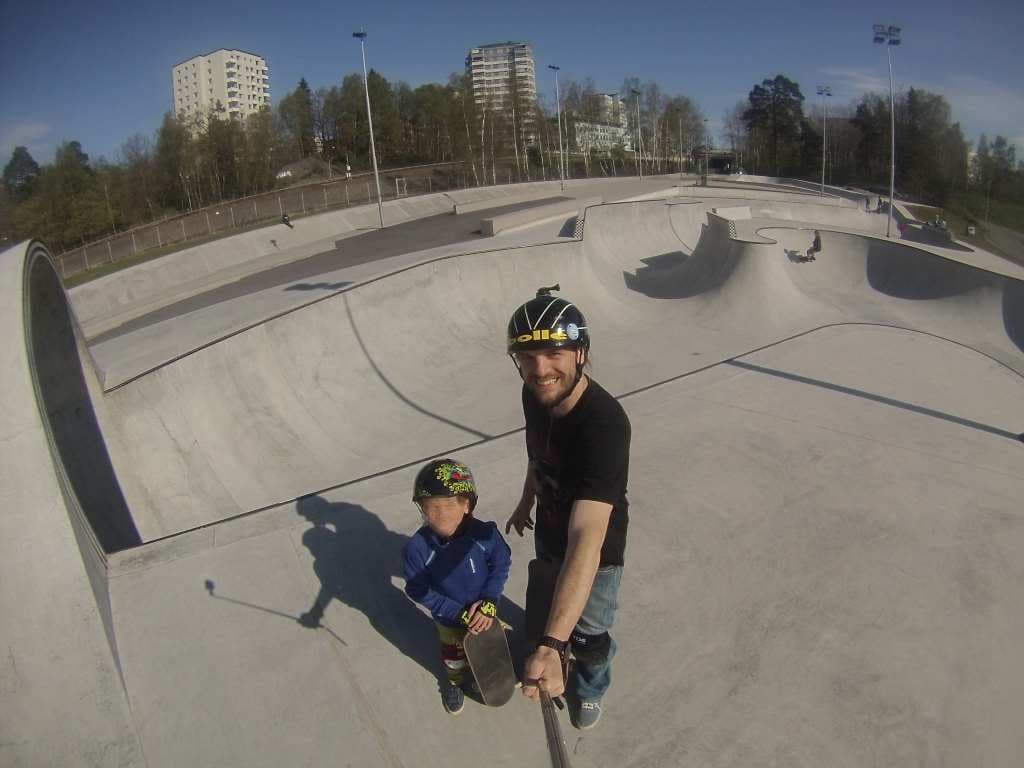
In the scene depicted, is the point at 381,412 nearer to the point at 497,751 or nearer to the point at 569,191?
the point at 497,751

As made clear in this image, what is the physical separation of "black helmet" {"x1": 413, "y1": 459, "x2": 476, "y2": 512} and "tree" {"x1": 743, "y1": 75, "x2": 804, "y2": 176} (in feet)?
267

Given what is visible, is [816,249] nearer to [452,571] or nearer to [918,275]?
[918,275]

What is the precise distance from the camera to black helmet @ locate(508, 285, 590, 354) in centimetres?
190

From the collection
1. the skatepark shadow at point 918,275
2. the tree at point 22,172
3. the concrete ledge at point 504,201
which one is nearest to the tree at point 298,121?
the tree at point 22,172

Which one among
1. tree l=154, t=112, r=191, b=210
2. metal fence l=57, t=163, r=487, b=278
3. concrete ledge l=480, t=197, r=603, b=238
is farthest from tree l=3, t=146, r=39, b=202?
concrete ledge l=480, t=197, r=603, b=238

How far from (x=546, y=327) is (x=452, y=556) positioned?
40.8 inches

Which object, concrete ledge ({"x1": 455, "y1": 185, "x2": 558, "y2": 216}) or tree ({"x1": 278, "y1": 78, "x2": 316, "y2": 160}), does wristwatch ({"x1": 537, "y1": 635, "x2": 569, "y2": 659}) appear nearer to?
concrete ledge ({"x1": 455, "y1": 185, "x2": 558, "y2": 216})

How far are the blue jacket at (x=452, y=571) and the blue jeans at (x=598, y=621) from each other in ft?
1.20

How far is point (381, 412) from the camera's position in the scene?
27.0 feet

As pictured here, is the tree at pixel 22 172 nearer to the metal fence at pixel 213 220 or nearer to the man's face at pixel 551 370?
the metal fence at pixel 213 220

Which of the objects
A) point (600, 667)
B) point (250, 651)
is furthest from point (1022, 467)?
point (250, 651)

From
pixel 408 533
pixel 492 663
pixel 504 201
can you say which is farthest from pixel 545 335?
pixel 504 201

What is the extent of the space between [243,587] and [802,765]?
268 cm

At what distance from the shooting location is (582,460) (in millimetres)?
1835
